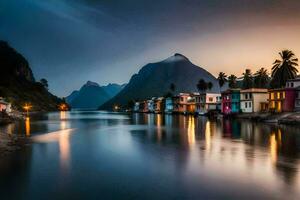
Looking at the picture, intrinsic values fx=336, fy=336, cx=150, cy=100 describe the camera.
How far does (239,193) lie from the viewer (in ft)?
66.0

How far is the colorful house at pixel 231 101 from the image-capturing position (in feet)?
383

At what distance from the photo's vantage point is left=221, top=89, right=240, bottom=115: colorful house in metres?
117

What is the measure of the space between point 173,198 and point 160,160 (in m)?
13.4

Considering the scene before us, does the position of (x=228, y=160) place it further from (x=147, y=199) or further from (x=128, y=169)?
(x=147, y=199)

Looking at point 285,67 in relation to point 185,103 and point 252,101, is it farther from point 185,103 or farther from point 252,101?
A: point 185,103

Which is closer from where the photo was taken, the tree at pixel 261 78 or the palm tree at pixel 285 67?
the palm tree at pixel 285 67

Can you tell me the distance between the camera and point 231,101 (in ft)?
394

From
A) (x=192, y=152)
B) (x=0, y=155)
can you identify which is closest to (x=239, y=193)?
(x=192, y=152)

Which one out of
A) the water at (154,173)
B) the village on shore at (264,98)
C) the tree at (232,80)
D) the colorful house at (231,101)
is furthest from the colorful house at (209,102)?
the water at (154,173)

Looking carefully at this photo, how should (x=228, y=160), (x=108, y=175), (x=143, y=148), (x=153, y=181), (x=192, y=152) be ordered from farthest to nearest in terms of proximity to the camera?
(x=143, y=148) → (x=192, y=152) → (x=228, y=160) → (x=108, y=175) → (x=153, y=181)

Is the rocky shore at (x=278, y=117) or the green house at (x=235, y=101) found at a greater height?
the green house at (x=235, y=101)

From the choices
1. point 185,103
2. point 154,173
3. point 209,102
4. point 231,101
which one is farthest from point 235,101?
point 154,173

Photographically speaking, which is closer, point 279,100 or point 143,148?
point 143,148

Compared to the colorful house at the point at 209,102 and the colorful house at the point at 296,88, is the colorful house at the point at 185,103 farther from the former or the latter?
the colorful house at the point at 296,88
